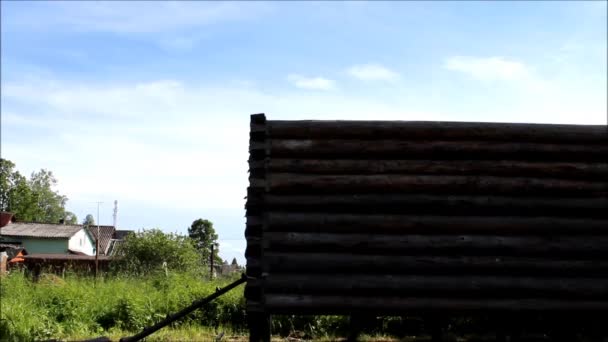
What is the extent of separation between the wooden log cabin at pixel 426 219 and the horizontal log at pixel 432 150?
0.04 feet

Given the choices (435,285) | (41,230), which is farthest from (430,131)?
(41,230)

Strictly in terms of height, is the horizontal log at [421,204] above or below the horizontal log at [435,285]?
above

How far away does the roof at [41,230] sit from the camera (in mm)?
47656

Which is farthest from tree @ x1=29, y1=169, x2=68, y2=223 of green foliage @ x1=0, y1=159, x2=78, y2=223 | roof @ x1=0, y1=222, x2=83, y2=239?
roof @ x1=0, y1=222, x2=83, y2=239

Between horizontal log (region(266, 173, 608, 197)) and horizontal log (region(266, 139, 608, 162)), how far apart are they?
0.96ft

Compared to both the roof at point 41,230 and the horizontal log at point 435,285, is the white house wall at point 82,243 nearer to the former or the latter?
the roof at point 41,230

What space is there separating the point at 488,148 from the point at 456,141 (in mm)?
380

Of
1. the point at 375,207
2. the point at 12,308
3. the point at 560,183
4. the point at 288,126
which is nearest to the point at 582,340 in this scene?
the point at 560,183

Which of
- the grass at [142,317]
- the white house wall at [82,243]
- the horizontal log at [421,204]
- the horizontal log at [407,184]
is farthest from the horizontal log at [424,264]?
the white house wall at [82,243]

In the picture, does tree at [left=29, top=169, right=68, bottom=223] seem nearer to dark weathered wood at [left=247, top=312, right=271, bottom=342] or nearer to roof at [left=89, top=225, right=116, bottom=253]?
roof at [left=89, top=225, right=116, bottom=253]

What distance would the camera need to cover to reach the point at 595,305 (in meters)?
6.34

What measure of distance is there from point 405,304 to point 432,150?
1.83 m

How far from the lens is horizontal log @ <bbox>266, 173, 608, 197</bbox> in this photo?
21.6 feet

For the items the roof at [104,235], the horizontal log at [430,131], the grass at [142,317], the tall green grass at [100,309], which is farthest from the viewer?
the roof at [104,235]
